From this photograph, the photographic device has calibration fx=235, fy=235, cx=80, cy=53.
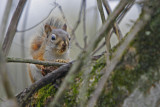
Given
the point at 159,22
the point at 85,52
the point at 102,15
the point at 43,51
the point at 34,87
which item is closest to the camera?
the point at 85,52

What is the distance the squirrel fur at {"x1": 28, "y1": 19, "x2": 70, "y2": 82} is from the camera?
6.40ft

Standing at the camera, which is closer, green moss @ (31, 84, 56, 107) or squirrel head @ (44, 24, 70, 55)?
green moss @ (31, 84, 56, 107)

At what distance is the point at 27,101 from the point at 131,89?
62 cm

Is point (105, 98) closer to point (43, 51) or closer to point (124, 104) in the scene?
point (124, 104)

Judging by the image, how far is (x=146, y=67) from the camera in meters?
0.83

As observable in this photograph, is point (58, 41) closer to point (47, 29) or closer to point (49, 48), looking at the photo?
point (49, 48)

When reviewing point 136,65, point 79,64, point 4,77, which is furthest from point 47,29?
point 4,77

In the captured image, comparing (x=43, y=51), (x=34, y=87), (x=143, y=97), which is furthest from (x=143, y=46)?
(x=43, y=51)

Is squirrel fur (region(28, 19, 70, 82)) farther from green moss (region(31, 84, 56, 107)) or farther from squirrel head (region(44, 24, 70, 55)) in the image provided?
green moss (region(31, 84, 56, 107))

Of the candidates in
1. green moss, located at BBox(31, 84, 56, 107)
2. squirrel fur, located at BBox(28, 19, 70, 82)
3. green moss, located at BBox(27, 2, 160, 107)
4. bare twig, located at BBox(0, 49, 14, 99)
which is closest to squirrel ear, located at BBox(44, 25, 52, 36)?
squirrel fur, located at BBox(28, 19, 70, 82)

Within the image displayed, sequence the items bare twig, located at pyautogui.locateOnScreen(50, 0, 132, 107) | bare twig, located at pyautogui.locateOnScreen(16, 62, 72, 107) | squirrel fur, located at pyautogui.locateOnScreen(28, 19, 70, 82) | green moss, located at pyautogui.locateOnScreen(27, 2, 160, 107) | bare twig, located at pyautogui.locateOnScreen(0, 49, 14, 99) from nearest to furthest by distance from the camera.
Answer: bare twig, located at pyautogui.locateOnScreen(0, 49, 14, 99)
bare twig, located at pyautogui.locateOnScreen(50, 0, 132, 107)
green moss, located at pyautogui.locateOnScreen(27, 2, 160, 107)
bare twig, located at pyautogui.locateOnScreen(16, 62, 72, 107)
squirrel fur, located at pyautogui.locateOnScreen(28, 19, 70, 82)

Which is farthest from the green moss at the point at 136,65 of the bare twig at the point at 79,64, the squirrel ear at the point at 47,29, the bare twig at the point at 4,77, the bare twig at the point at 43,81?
the squirrel ear at the point at 47,29

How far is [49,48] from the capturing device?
6.82 ft

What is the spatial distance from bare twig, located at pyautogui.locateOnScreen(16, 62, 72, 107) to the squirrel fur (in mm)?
668
